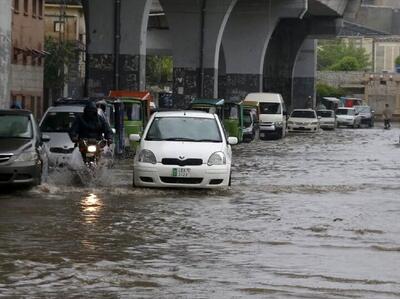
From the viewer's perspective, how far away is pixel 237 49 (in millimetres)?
72062

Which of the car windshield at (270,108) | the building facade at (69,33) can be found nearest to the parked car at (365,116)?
the building facade at (69,33)

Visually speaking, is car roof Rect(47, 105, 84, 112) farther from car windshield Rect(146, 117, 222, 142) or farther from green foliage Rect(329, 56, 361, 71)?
green foliage Rect(329, 56, 361, 71)

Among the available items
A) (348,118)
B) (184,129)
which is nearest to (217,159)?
(184,129)

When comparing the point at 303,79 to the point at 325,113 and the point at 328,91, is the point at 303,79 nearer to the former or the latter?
the point at 325,113

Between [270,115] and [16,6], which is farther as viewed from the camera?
[270,115]

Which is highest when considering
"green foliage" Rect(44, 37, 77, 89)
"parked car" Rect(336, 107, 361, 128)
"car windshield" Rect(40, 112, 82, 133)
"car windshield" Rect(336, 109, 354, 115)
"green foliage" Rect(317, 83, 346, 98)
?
"green foliage" Rect(44, 37, 77, 89)

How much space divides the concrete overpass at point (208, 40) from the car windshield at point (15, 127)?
24867mm

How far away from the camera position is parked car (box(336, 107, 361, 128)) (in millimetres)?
89438

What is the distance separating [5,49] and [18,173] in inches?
457

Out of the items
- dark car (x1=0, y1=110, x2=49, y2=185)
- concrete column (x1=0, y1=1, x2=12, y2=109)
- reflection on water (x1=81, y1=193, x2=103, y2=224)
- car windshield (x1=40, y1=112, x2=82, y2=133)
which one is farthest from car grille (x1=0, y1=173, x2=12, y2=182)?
concrete column (x1=0, y1=1, x2=12, y2=109)

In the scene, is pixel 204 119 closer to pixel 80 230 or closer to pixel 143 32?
pixel 80 230

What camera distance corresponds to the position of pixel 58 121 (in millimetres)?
26312

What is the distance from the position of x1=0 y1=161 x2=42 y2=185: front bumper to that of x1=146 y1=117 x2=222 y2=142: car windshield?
260 centimetres

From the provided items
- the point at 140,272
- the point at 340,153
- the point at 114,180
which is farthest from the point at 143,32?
the point at 140,272
